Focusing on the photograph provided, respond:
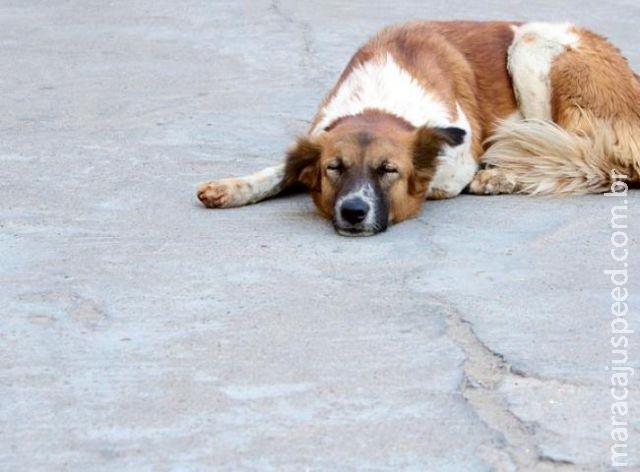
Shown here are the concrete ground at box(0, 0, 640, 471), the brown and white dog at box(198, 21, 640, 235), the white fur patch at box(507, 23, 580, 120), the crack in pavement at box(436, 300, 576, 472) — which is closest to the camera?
the crack in pavement at box(436, 300, 576, 472)

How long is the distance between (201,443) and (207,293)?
1.17 meters

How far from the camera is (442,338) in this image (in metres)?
4.47

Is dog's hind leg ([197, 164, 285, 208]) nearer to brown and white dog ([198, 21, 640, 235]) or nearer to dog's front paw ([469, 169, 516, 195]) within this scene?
brown and white dog ([198, 21, 640, 235])

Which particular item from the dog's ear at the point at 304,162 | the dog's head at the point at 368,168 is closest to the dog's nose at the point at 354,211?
the dog's head at the point at 368,168

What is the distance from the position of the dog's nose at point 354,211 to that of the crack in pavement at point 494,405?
3.02 feet

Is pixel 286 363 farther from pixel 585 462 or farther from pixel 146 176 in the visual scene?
pixel 146 176

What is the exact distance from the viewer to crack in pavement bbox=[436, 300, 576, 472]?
3.65 meters

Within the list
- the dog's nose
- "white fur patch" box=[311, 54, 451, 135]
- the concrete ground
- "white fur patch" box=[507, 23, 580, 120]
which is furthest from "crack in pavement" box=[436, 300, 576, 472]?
"white fur patch" box=[507, 23, 580, 120]

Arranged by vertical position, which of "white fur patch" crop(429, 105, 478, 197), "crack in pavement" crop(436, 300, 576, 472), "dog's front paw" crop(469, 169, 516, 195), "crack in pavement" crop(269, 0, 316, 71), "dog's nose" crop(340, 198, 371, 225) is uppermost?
"crack in pavement" crop(436, 300, 576, 472)

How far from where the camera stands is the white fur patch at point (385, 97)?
6166 millimetres

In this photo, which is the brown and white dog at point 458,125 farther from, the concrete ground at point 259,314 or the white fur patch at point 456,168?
the concrete ground at point 259,314

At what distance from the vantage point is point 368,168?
577cm

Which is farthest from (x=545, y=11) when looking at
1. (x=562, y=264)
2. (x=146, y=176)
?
(x=562, y=264)

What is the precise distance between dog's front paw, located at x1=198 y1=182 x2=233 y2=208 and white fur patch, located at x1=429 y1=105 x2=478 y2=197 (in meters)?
0.81
